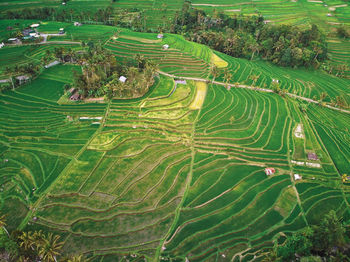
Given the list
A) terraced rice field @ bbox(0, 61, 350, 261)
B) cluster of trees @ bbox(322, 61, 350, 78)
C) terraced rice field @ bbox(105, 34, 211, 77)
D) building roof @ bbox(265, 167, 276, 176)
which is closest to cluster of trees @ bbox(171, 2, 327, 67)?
cluster of trees @ bbox(322, 61, 350, 78)

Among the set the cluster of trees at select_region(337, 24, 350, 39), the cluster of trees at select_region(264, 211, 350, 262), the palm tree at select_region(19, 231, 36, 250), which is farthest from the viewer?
the cluster of trees at select_region(337, 24, 350, 39)

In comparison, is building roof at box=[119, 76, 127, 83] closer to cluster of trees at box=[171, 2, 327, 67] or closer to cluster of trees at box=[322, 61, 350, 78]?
cluster of trees at box=[171, 2, 327, 67]

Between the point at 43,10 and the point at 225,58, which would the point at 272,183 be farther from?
the point at 43,10

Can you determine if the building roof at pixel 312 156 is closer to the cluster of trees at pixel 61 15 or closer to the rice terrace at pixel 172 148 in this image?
the rice terrace at pixel 172 148

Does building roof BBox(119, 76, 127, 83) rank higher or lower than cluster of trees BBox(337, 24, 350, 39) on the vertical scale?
lower

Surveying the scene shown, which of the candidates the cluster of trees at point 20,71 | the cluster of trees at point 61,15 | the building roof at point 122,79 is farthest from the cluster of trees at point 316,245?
the cluster of trees at point 61,15

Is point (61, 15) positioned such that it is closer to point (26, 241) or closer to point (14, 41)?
point (14, 41)

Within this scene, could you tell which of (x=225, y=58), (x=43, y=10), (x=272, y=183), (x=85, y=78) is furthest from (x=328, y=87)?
(x=43, y=10)
